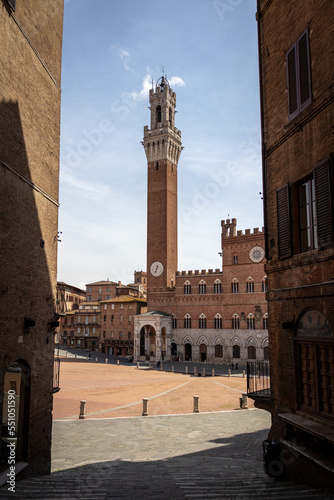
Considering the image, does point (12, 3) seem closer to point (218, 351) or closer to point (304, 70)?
point (304, 70)

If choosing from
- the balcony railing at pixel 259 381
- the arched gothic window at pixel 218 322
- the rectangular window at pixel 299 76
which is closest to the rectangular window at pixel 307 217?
the rectangular window at pixel 299 76

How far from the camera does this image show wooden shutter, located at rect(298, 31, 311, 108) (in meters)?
8.55

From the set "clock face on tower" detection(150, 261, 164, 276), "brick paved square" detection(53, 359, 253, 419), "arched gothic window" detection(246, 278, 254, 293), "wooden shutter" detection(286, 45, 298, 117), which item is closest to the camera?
"wooden shutter" detection(286, 45, 298, 117)

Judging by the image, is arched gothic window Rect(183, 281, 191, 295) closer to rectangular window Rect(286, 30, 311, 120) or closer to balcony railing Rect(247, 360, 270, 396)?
balcony railing Rect(247, 360, 270, 396)

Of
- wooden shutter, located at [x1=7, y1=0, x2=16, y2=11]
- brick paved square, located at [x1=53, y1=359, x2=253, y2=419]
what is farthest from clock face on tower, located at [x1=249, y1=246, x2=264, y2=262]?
wooden shutter, located at [x1=7, y1=0, x2=16, y2=11]

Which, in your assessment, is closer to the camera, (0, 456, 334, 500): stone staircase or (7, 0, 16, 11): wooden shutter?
(0, 456, 334, 500): stone staircase

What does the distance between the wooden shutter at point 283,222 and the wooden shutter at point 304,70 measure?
194cm

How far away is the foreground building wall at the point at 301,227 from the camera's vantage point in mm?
7551

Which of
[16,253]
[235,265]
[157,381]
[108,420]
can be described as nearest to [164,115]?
[235,265]

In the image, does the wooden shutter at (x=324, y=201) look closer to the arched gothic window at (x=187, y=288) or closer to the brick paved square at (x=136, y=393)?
the brick paved square at (x=136, y=393)

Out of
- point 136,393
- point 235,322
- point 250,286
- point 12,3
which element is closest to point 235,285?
point 250,286

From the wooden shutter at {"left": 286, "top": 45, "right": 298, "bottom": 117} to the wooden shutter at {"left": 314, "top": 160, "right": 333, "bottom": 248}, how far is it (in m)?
2.07

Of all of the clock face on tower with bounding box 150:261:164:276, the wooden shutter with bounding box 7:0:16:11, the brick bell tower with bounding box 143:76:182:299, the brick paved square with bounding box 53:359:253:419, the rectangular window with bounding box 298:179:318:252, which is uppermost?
the brick bell tower with bounding box 143:76:182:299

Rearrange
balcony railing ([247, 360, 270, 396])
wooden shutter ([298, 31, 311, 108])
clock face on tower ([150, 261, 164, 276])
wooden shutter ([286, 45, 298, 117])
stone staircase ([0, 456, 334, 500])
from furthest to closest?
clock face on tower ([150, 261, 164, 276]) < balcony railing ([247, 360, 270, 396]) < wooden shutter ([286, 45, 298, 117]) < wooden shutter ([298, 31, 311, 108]) < stone staircase ([0, 456, 334, 500])
